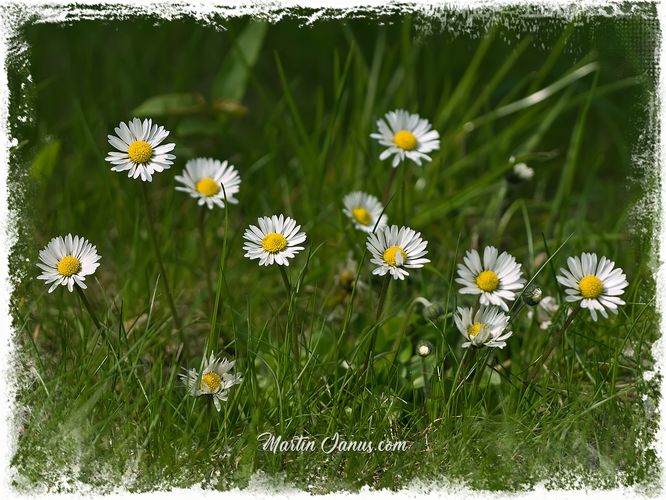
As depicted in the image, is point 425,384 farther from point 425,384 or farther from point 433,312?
point 433,312

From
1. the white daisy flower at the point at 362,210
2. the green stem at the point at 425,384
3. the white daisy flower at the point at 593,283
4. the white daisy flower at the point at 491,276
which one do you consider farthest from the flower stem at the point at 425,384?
the white daisy flower at the point at 362,210

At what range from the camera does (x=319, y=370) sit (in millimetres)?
2375

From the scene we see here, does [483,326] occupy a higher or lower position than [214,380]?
higher

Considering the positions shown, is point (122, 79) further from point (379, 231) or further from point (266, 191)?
point (379, 231)

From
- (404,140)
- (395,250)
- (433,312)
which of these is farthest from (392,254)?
(404,140)

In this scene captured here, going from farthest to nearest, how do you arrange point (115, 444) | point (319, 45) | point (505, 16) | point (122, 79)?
point (319, 45) < point (122, 79) < point (505, 16) < point (115, 444)

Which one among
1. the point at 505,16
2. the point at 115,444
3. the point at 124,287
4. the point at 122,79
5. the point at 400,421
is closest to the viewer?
the point at 115,444

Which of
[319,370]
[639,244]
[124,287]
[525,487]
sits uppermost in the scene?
[639,244]

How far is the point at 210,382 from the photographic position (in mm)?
2125

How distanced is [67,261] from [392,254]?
0.85 m

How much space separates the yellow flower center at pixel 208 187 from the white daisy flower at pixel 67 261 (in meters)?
0.44

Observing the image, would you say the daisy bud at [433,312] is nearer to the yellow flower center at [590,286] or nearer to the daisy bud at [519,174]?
the yellow flower center at [590,286]

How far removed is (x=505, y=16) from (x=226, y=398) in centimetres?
191

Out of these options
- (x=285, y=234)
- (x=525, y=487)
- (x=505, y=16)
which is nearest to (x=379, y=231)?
(x=285, y=234)
